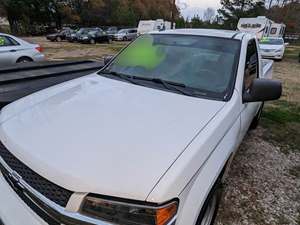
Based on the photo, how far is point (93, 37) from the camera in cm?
2517

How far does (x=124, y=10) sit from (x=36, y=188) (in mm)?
49278

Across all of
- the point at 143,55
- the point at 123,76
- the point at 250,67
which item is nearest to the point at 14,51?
the point at 143,55

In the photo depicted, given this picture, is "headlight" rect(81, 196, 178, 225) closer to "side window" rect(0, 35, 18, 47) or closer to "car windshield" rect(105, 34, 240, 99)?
"car windshield" rect(105, 34, 240, 99)

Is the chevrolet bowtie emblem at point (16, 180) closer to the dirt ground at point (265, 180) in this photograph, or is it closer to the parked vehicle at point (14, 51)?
the dirt ground at point (265, 180)

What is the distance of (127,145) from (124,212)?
389 millimetres

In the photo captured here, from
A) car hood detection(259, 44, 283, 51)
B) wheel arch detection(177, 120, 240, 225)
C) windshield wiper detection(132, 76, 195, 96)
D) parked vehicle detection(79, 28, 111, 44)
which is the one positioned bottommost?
parked vehicle detection(79, 28, 111, 44)

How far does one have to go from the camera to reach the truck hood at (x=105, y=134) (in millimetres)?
1301

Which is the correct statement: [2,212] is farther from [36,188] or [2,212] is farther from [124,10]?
[124,10]

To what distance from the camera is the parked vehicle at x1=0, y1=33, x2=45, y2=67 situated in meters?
7.05

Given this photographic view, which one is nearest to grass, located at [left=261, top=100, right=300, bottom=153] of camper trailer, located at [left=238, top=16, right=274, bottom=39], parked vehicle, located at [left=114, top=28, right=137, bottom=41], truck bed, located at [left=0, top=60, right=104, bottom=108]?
truck bed, located at [left=0, top=60, right=104, bottom=108]

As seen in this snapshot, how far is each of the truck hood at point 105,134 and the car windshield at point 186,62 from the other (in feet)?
0.99

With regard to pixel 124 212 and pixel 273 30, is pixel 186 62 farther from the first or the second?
pixel 273 30

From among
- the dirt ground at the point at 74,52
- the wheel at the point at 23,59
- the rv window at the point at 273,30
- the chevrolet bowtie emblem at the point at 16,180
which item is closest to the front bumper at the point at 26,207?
the chevrolet bowtie emblem at the point at 16,180

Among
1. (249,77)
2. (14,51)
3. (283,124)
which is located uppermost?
(249,77)
